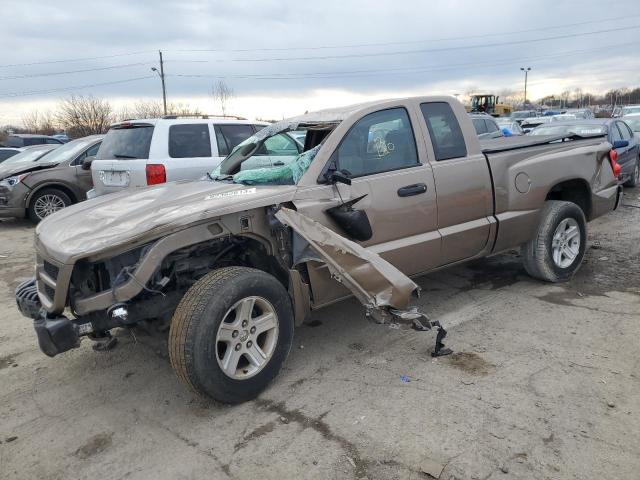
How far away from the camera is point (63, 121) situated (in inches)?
1399

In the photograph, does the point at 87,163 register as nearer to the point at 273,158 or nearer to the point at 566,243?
the point at 273,158

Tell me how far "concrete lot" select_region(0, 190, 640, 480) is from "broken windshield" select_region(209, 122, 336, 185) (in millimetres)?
1417

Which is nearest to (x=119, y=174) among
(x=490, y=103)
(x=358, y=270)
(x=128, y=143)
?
(x=128, y=143)

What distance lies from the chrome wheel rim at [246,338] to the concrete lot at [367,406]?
0.26m

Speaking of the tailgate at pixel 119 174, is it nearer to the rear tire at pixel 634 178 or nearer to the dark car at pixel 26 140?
the rear tire at pixel 634 178

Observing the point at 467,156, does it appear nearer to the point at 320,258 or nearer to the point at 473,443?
the point at 320,258

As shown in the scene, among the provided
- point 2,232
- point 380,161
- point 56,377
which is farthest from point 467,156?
point 2,232

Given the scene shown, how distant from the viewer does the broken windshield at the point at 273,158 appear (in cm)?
393

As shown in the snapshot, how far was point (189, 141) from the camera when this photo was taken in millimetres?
7598

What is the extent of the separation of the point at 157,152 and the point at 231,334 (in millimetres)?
4603

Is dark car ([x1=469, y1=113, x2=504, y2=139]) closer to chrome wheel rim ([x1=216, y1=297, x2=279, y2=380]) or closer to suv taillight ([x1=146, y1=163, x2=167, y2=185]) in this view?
suv taillight ([x1=146, y1=163, x2=167, y2=185])

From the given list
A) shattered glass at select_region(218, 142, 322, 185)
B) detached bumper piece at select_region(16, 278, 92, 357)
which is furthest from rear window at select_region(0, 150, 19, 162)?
detached bumper piece at select_region(16, 278, 92, 357)

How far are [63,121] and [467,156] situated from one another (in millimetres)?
37062

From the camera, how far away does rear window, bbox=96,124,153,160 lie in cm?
726
